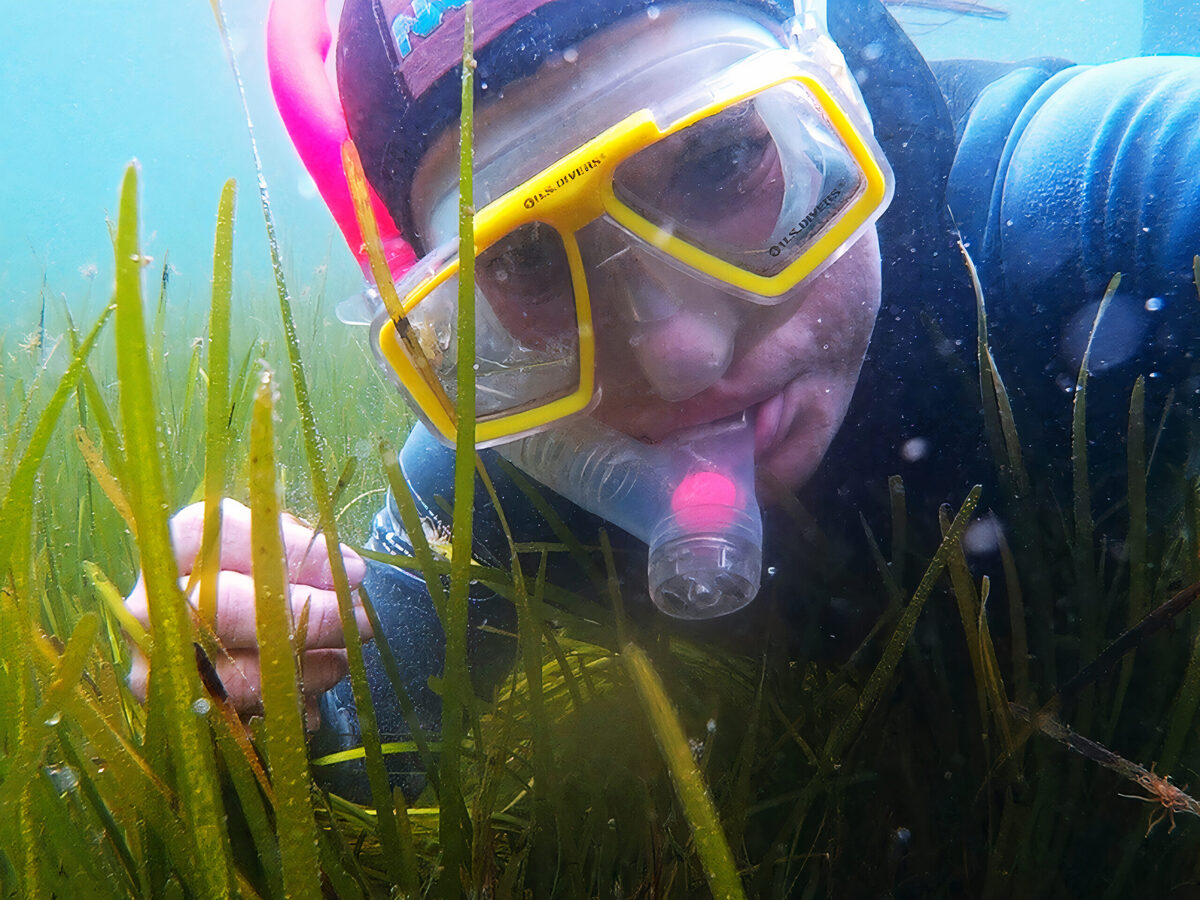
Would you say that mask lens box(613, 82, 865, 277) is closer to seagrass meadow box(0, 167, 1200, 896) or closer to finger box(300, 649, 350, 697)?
seagrass meadow box(0, 167, 1200, 896)

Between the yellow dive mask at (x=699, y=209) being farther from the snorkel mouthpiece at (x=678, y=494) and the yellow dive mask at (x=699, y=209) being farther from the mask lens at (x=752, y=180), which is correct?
the snorkel mouthpiece at (x=678, y=494)

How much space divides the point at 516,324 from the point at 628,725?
0.87 m

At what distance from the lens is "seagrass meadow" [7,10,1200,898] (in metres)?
0.67

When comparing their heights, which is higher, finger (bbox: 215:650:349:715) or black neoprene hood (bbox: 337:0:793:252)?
black neoprene hood (bbox: 337:0:793:252)

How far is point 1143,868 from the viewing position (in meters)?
1.08

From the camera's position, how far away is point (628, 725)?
1.37 meters

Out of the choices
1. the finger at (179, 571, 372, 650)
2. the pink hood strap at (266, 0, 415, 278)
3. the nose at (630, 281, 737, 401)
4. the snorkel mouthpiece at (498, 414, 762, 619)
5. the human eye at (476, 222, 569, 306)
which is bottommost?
the snorkel mouthpiece at (498, 414, 762, 619)

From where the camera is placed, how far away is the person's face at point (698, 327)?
4.58ft

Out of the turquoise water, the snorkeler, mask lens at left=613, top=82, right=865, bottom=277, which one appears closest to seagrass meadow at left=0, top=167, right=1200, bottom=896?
the snorkeler

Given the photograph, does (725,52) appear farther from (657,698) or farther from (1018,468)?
(657,698)

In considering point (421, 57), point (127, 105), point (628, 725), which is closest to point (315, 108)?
point (421, 57)

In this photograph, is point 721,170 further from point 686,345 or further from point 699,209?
point 686,345

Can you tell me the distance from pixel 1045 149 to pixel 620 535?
4.66 ft

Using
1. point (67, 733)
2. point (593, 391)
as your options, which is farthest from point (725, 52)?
point (67, 733)
